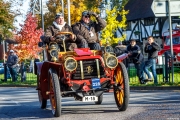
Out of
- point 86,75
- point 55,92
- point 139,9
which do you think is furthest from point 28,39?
point 55,92

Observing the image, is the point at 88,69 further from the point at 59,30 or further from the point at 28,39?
the point at 28,39

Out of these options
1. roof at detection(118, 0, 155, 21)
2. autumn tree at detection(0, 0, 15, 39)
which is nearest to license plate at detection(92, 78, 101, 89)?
autumn tree at detection(0, 0, 15, 39)

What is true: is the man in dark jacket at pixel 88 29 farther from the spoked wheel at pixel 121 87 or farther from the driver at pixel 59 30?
the spoked wheel at pixel 121 87

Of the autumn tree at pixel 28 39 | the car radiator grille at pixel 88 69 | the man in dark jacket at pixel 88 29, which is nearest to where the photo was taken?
the car radiator grille at pixel 88 69

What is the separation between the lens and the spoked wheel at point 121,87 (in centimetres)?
1145

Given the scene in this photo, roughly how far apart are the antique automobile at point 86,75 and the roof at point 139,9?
173ft

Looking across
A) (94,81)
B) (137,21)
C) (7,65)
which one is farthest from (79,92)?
(137,21)

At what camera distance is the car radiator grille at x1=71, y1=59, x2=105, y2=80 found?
11766 mm

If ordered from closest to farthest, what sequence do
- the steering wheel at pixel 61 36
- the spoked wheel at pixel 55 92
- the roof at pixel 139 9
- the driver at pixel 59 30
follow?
1. the spoked wheel at pixel 55 92
2. the steering wheel at pixel 61 36
3. the driver at pixel 59 30
4. the roof at pixel 139 9

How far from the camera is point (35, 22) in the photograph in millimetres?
59562

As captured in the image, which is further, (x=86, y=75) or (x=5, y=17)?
(x=5, y=17)

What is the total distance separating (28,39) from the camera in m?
58.2

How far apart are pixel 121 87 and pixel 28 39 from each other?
47.1 meters

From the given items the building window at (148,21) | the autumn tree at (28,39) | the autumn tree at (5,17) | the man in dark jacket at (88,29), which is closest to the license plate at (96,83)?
the man in dark jacket at (88,29)
